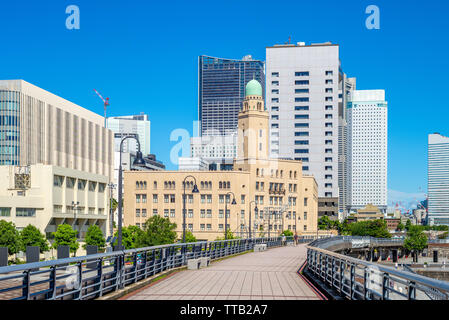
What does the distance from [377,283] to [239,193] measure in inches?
4694

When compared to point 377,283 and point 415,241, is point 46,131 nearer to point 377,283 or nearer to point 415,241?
point 415,241

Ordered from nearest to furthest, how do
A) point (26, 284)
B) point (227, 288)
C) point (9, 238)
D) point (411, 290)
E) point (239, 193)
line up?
point (411, 290)
point (26, 284)
point (227, 288)
point (9, 238)
point (239, 193)

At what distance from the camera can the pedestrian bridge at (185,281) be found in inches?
431

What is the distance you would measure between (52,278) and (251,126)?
415 feet

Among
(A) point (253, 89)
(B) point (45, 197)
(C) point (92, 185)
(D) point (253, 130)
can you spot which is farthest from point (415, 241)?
(B) point (45, 197)

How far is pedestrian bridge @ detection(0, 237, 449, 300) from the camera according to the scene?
1095 cm

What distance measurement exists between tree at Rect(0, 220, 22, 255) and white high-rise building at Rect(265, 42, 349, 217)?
382 feet

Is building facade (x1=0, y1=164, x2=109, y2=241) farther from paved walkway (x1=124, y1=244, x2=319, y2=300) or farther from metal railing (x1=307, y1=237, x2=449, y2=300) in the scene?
metal railing (x1=307, y1=237, x2=449, y2=300)

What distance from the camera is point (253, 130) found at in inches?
5413

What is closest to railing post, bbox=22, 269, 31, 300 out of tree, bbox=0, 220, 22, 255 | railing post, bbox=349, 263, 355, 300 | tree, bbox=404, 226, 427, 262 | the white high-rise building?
railing post, bbox=349, 263, 355, 300

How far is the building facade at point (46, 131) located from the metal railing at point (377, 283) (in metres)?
129

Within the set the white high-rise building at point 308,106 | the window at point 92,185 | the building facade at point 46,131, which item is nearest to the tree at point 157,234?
the window at point 92,185

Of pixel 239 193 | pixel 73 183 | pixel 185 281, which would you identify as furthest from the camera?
pixel 239 193
